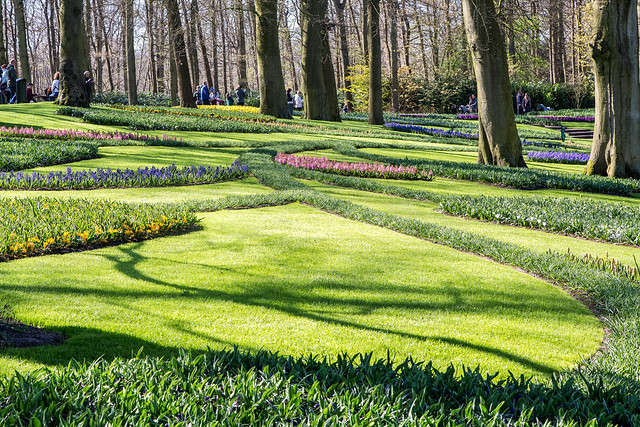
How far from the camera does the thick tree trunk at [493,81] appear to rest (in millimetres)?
13727

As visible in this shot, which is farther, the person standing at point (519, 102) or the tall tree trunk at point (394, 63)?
the person standing at point (519, 102)

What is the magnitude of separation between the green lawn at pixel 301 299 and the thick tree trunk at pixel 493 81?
6745mm

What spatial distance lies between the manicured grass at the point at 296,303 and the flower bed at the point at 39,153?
6.39m

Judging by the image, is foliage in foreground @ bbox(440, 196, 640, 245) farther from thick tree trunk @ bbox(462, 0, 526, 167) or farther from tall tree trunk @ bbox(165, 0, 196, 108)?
tall tree trunk @ bbox(165, 0, 196, 108)

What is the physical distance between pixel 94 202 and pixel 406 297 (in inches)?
185

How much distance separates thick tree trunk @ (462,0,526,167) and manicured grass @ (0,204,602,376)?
8.25m

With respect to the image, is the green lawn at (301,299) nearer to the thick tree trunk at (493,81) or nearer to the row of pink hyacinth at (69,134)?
the thick tree trunk at (493,81)

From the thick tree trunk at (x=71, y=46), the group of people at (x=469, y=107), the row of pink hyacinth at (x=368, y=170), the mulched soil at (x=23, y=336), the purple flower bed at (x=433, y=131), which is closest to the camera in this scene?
the mulched soil at (x=23, y=336)

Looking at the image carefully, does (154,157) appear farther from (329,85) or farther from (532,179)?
(329,85)

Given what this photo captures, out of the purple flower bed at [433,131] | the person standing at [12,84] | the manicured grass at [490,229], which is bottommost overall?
the manicured grass at [490,229]

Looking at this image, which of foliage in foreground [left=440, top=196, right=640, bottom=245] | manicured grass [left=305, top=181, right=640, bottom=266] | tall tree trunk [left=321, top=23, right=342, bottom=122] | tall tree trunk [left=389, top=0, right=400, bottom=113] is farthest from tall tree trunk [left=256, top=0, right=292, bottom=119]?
foliage in foreground [left=440, top=196, right=640, bottom=245]

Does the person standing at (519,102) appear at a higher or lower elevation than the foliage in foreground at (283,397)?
higher

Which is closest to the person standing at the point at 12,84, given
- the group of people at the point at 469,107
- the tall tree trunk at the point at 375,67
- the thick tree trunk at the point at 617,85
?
the tall tree trunk at the point at 375,67

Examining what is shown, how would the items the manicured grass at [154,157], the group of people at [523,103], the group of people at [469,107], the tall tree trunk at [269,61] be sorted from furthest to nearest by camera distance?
the group of people at [523,103] → the group of people at [469,107] → the tall tree trunk at [269,61] → the manicured grass at [154,157]
